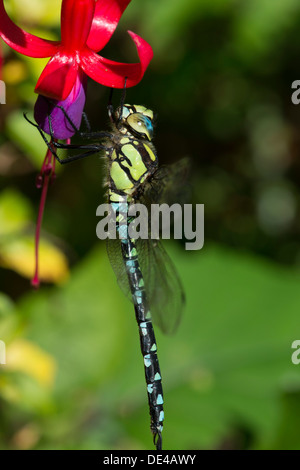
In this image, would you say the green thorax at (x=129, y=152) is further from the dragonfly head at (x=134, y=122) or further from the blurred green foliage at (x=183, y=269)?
the blurred green foliage at (x=183, y=269)

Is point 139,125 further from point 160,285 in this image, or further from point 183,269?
point 183,269

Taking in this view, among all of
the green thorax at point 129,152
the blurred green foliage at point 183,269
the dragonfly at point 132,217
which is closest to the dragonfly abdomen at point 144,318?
the dragonfly at point 132,217

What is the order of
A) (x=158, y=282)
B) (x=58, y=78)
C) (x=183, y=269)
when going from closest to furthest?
(x=58, y=78) → (x=158, y=282) → (x=183, y=269)

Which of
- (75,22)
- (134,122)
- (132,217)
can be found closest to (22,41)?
(75,22)

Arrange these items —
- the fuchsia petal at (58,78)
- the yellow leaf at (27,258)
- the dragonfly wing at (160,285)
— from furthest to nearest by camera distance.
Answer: the yellow leaf at (27,258) < the dragonfly wing at (160,285) < the fuchsia petal at (58,78)

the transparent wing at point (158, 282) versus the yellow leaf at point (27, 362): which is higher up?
the transparent wing at point (158, 282)
